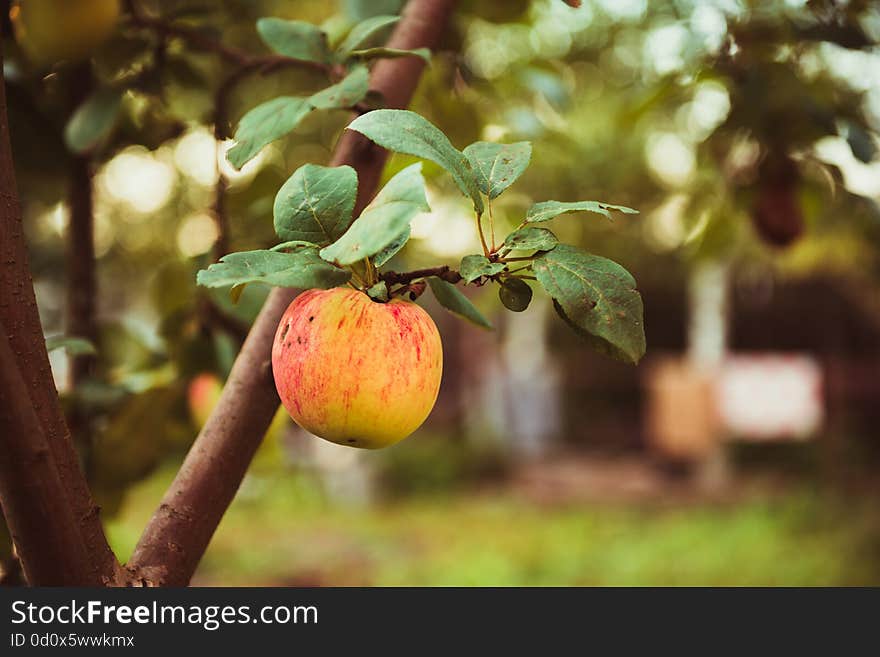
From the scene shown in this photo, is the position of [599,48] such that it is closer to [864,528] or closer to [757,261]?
[757,261]

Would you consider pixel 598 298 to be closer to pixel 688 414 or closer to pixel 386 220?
pixel 386 220

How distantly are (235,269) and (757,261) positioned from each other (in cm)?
430

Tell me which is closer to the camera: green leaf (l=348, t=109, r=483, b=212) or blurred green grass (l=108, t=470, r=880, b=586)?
green leaf (l=348, t=109, r=483, b=212)

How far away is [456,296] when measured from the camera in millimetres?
638

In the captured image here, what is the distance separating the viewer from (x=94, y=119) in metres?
0.94

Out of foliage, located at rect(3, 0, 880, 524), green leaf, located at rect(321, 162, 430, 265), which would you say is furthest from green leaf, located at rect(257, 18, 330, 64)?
green leaf, located at rect(321, 162, 430, 265)

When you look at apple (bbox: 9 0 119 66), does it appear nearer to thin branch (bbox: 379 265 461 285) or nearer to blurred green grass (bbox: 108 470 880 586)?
thin branch (bbox: 379 265 461 285)

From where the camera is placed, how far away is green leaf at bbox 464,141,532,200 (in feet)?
1.83

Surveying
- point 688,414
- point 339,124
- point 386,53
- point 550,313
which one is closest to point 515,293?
point 386,53

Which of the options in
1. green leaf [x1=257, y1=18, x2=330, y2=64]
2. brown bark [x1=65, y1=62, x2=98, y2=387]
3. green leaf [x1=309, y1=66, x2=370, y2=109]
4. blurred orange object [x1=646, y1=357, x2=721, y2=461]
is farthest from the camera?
blurred orange object [x1=646, y1=357, x2=721, y2=461]

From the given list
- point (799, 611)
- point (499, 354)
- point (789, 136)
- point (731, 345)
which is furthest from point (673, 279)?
point (799, 611)

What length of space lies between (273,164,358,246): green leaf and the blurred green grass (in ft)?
9.72

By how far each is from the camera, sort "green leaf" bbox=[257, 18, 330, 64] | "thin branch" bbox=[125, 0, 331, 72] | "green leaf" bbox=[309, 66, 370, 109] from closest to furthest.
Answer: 1. "green leaf" bbox=[309, 66, 370, 109]
2. "green leaf" bbox=[257, 18, 330, 64]
3. "thin branch" bbox=[125, 0, 331, 72]

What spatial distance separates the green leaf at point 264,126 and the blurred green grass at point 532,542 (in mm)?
2902
